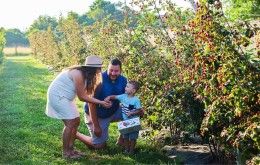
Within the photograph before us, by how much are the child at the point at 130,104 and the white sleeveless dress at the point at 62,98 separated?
0.58m

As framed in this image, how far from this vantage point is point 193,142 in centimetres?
893

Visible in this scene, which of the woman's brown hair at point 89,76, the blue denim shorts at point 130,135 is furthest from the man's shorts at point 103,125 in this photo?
the woman's brown hair at point 89,76

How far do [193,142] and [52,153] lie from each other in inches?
102

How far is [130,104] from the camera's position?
7.89 metres

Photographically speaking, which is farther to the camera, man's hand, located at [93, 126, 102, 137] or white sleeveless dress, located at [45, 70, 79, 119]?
man's hand, located at [93, 126, 102, 137]

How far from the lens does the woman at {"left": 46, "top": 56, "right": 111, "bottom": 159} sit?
24.8 ft

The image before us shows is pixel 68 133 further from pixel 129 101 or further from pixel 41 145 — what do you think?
pixel 129 101

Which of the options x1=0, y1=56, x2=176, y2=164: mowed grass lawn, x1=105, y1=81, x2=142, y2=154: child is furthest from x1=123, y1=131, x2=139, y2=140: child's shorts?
x1=0, y1=56, x2=176, y2=164: mowed grass lawn

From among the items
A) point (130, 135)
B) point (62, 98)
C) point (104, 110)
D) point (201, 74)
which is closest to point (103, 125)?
point (104, 110)

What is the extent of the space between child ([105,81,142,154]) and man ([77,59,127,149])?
22 centimetres

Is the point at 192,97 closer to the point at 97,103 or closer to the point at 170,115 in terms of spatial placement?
the point at 170,115

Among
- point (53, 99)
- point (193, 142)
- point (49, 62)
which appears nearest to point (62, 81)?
point (53, 99)

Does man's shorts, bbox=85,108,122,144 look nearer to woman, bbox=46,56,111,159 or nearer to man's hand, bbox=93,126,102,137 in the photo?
man's hand, bbox=93,126,102,137

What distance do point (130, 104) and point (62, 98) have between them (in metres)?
1.07
